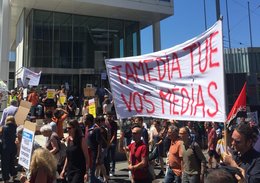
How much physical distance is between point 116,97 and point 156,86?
75 centimetres

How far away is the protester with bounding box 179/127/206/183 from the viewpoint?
5719 mm

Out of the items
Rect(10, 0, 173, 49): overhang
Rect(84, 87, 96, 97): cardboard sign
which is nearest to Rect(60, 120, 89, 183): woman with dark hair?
Rect(84, 87, 96, 97): cardboard sign

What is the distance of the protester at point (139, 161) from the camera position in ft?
17.3

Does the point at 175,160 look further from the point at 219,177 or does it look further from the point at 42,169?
the point at 219,177

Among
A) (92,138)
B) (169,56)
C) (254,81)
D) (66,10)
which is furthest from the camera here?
(66,10)

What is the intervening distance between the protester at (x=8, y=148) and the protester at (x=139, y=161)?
438 centimetres

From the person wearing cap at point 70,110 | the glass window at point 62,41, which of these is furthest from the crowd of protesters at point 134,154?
the glass window at point 62,41

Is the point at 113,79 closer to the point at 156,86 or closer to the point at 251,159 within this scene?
the point at 156,86

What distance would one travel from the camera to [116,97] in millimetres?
5992

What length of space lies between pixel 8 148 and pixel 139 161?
4656mm

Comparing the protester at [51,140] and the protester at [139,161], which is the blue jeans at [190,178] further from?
the protester at [51,140]

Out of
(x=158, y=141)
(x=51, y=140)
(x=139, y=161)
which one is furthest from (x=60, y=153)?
(x=158, y=141)

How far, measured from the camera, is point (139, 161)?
5.33 meters

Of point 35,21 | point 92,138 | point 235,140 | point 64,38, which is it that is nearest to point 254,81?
point 64,38
